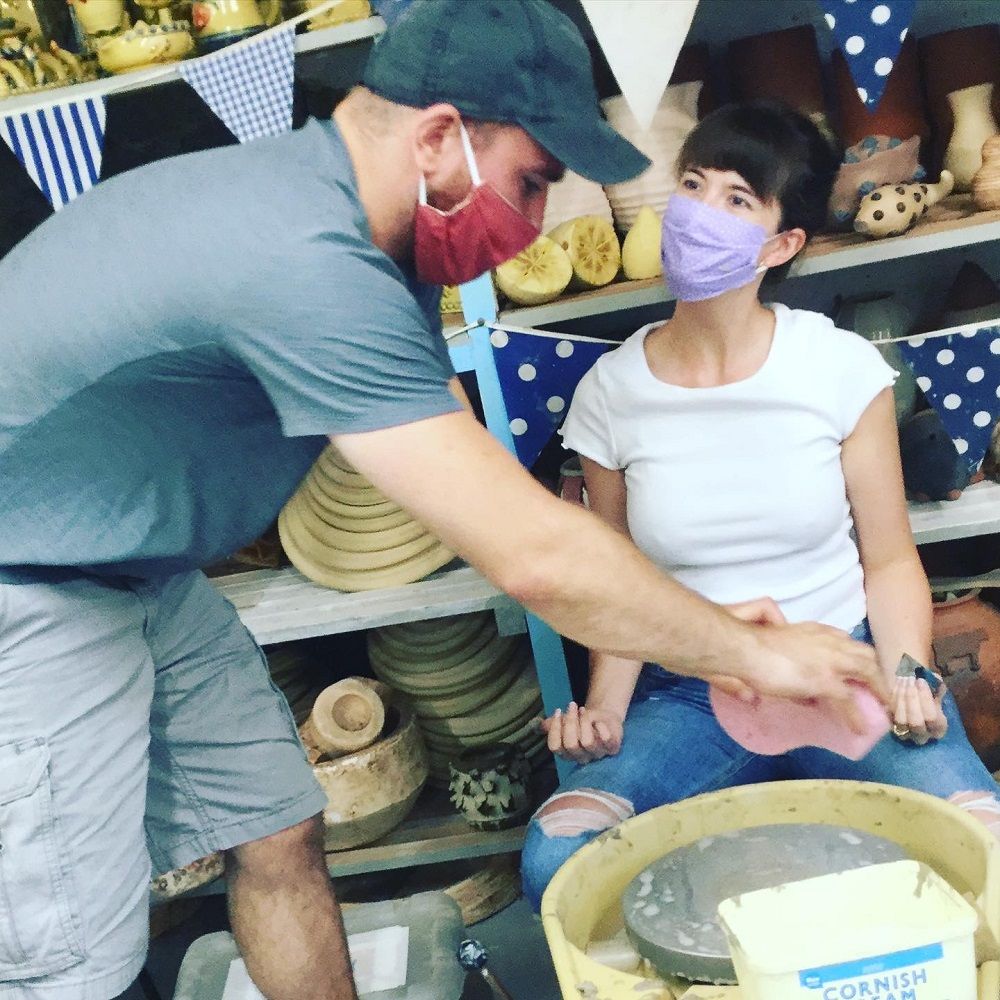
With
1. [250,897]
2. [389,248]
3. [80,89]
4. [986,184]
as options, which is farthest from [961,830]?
[80,89]

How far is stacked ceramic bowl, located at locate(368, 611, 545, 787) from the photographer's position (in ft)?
7.03

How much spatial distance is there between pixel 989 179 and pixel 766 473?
25.1 inches

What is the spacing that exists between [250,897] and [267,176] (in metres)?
0.99

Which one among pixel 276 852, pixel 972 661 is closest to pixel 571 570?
pixel 276 852

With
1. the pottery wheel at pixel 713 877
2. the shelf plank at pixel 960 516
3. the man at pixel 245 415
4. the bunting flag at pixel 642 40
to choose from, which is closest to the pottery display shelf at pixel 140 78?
the bunting flag at pixel 642 40

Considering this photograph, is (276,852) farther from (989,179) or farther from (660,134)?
(989,179)

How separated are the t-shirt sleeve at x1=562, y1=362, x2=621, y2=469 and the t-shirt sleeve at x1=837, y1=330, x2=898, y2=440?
33cm

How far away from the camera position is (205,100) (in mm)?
1808

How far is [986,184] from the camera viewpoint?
1.78 metres

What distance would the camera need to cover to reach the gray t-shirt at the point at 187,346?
97cm

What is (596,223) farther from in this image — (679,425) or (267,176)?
(267,176)

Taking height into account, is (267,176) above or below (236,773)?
above

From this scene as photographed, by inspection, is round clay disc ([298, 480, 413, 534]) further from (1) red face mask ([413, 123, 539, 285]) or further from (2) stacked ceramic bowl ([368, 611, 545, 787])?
(1) red face mask ([413, 123, 539, 285])

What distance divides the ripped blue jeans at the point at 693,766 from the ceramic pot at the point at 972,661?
1.12 feet
